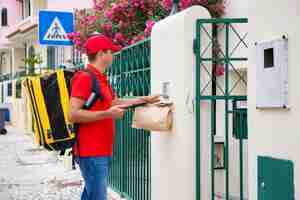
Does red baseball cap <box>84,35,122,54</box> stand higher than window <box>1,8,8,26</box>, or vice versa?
window <box>1,8,8,26</box>

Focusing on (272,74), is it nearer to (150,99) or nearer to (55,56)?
(150,99)

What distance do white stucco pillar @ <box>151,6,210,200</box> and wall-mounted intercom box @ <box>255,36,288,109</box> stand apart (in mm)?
1166

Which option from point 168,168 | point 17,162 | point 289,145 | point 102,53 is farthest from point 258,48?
point 17,162

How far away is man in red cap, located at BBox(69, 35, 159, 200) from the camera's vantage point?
14.8 ft

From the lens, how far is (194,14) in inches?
195

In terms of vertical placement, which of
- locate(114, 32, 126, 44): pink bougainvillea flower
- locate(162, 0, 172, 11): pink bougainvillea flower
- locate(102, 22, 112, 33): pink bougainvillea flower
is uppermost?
locate(162, 0, 172, 11): pink bougainvillea flower

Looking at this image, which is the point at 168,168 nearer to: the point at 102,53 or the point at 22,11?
the point at 102,53

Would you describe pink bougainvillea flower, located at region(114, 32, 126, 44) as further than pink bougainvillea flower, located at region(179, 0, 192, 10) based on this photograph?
Yes

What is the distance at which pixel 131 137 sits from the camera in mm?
7152

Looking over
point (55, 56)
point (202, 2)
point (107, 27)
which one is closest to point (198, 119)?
point (202, 2)

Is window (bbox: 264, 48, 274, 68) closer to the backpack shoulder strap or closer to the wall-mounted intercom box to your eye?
the wall-mounted intercom box

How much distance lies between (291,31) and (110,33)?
7.06 metres

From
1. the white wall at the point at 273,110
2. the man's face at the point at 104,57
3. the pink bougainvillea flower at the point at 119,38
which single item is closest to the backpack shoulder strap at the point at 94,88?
the man's face at the point at 104,57

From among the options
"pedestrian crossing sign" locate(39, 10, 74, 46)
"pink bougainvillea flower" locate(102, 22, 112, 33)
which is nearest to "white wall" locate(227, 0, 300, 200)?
"pedestrian crossing sign" locate(39, 10, 74, 46)
